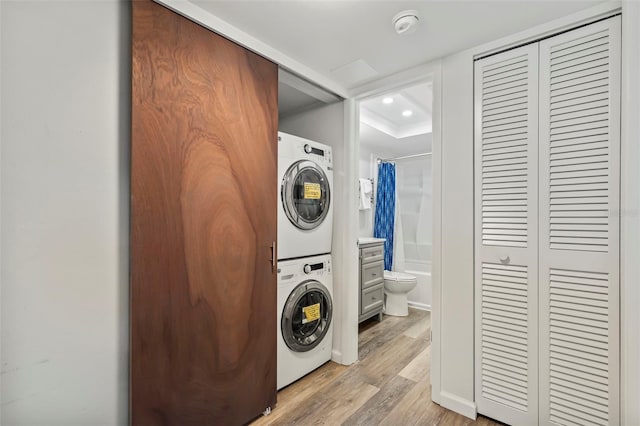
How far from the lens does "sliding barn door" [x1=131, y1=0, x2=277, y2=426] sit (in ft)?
4.54

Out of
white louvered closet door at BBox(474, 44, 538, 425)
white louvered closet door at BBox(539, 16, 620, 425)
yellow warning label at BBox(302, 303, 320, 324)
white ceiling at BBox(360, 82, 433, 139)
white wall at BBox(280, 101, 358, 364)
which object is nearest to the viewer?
white louvered closet door at BBox(539, 16, 620, 425)

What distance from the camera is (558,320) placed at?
1.63 meters

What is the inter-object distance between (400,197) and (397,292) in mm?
1573

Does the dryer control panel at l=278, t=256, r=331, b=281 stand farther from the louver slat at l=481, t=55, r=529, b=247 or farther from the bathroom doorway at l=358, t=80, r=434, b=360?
the bathroom doorway at l=358, t=80, r=434, b=360

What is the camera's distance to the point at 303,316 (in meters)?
2.28

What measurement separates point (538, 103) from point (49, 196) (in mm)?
2414

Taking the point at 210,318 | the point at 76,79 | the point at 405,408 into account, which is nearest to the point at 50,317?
the point at 210,318

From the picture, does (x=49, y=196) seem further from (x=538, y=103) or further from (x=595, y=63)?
(x=595, y=63)

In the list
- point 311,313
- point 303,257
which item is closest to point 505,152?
point 303,257

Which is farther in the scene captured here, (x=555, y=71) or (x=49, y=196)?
(x=555, y=71)

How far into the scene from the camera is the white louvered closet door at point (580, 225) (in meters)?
1.49

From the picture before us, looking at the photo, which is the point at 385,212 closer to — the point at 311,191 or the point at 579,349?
the point at 311,191

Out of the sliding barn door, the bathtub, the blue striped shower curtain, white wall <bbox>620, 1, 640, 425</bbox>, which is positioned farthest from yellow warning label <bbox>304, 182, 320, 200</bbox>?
the bathtub

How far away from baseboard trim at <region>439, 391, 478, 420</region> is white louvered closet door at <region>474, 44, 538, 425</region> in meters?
0.05
